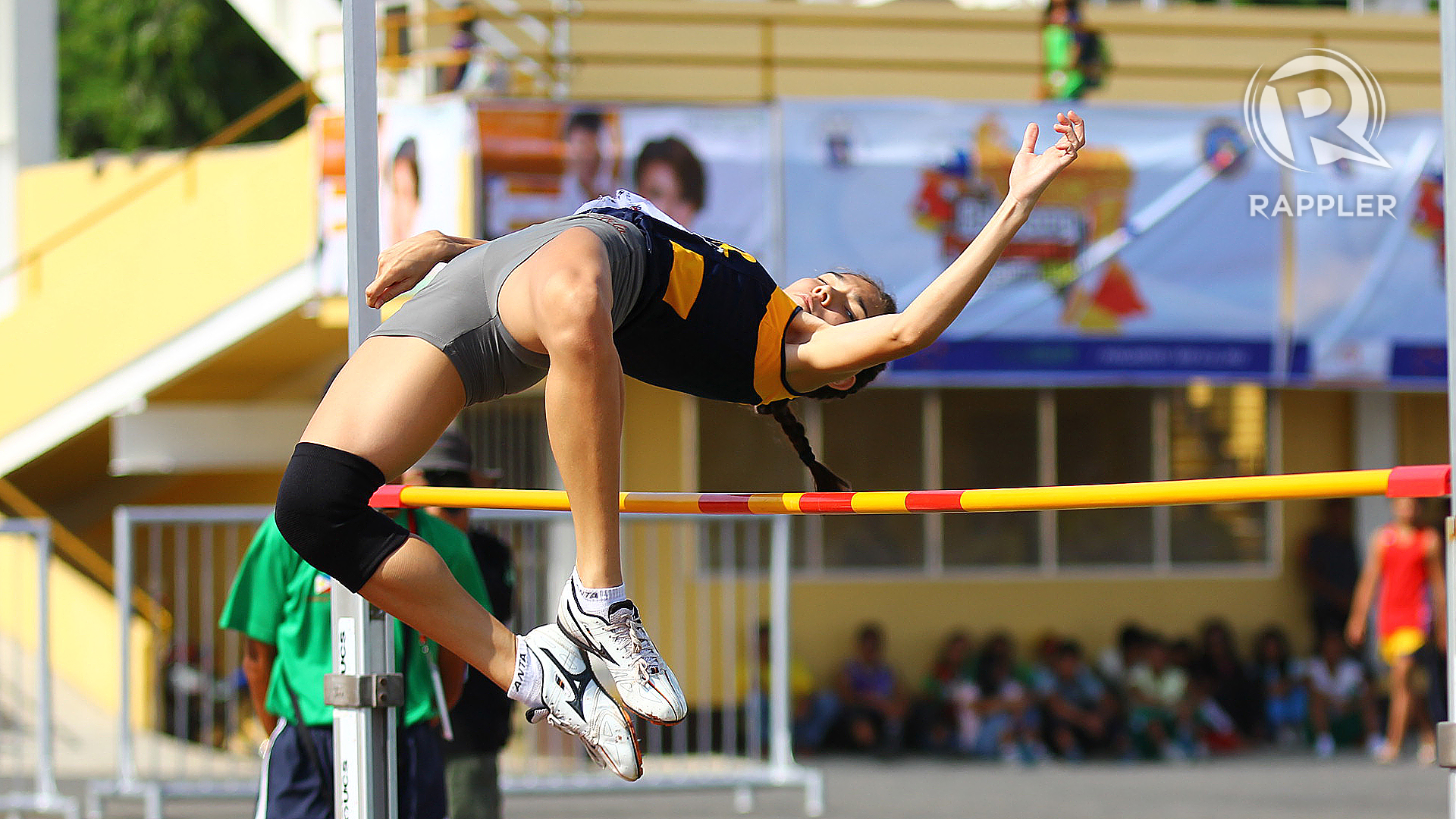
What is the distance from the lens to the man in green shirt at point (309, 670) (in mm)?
4363

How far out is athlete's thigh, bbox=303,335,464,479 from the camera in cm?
306

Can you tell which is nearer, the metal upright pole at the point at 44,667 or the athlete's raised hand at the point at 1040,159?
the athlete's raised hand at the point at 1040,159

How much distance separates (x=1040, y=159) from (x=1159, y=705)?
9.01 metres

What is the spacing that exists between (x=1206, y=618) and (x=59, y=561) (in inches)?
342

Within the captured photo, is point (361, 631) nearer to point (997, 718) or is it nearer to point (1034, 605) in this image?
point (997, 718)

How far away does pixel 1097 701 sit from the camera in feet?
37.2

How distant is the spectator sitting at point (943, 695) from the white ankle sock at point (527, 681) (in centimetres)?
850

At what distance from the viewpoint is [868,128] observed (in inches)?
423

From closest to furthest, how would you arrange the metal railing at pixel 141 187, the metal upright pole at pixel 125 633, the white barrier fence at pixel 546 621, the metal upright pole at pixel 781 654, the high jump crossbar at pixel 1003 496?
1. the high jump crossbar at pixel 1003 496
2. the metal upright pole at pixel 125 633
3. the white barrier fence at pixel 546 621
4. the metal upright pole at pixel 781 654
5. the metal railing at pixel 141 187

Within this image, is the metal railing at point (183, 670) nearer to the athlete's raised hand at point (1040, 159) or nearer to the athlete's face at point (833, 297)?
the athlete's face at point (833, 297)

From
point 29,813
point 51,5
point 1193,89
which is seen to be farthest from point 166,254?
point 1193,89

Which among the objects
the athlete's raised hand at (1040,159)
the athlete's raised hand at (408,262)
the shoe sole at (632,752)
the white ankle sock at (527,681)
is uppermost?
the athlete's raised hand at (1040,159)

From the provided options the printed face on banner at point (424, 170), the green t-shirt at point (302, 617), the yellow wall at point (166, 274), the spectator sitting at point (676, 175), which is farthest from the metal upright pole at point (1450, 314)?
the yellow wall at point (166, 274)

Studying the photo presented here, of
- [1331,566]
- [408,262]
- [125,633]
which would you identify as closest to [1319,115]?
[408,262]
